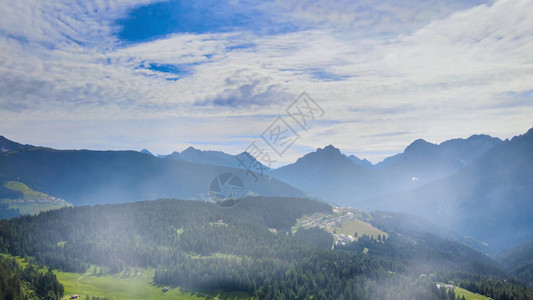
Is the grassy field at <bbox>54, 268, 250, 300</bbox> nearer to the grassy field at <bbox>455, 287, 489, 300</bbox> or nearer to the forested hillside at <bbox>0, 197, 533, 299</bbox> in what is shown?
the forested hillside at <bbox>0, 197, 533, 299</bbox>

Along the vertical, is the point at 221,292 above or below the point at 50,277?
below

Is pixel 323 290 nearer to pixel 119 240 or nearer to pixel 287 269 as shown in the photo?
pixel 287 269

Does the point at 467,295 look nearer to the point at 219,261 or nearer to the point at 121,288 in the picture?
the point at 219,261

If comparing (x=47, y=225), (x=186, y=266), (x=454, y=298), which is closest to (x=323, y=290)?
(x=454, y=298)

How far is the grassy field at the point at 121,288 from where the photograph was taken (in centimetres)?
12785

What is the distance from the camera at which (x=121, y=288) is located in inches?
5349

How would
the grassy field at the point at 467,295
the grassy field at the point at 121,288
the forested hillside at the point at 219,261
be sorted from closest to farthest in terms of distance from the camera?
the grassy field at the point at 121,288, the forested hillside at the point at 219,261, the grassy field at the point at 467,295

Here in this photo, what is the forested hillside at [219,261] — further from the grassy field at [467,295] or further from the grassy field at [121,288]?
the grassy field at [467,295]

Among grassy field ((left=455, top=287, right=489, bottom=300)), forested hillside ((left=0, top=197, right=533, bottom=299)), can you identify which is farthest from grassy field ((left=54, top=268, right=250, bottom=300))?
grassy field ((left=455, top=287, right=489, bottom=300))

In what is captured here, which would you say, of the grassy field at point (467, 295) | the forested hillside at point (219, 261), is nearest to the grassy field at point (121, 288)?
the forested hillside at point (219, 261)

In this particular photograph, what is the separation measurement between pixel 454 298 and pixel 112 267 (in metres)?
164

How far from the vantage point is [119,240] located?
7032 inches

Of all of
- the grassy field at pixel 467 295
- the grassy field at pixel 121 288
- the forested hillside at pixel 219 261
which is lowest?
the grassy field at pixel 467 295

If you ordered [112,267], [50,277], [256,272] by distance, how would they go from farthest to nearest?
1. [112,267]
2. [256,272]
3. [50,277]
